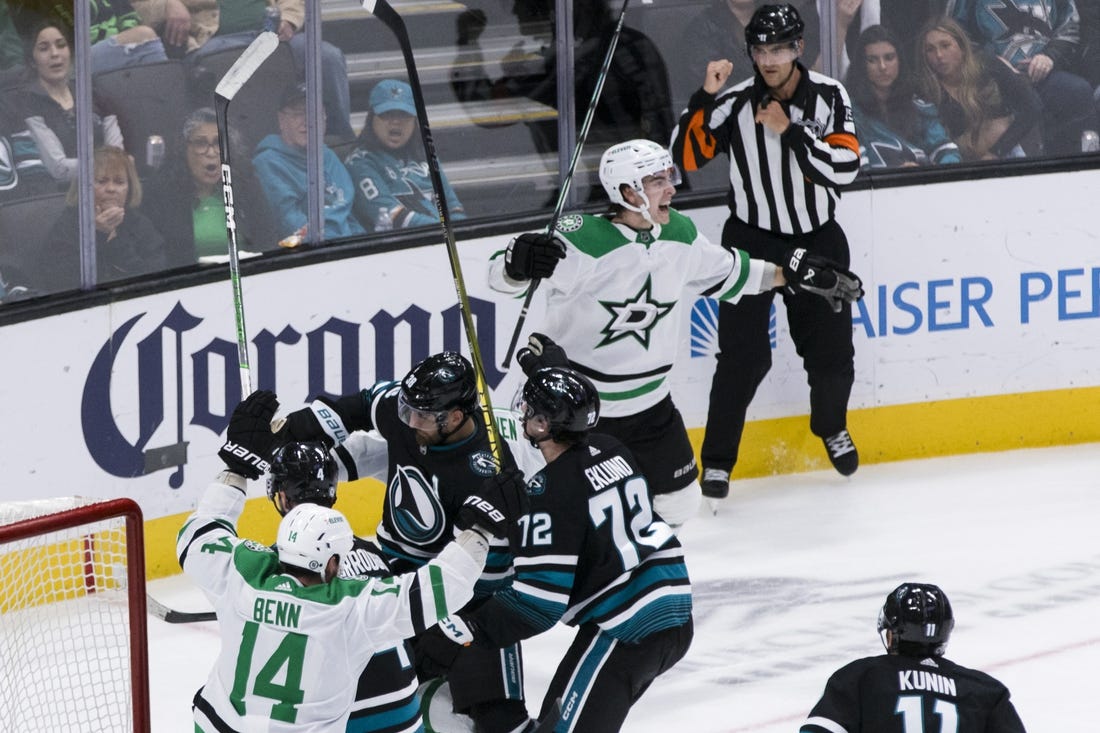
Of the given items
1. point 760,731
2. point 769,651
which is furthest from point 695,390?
point 760,731

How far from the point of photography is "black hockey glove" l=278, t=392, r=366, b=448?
14.1ft

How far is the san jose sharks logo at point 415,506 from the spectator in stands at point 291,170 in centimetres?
214

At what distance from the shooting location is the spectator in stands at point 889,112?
721 cm

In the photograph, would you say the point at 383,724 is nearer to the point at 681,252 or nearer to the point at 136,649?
the point at 136,649

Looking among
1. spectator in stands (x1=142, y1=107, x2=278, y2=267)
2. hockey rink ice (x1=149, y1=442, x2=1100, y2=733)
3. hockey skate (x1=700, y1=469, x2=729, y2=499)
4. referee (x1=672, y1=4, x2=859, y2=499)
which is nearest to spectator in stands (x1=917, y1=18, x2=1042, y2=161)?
referee (x1=672, y1=4, x2=859, y2=499)

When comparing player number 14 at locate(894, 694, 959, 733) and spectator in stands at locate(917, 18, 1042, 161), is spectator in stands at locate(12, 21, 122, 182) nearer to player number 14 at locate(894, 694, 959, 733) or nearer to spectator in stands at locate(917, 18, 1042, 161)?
spectator in stands at locate(917, 18, 1042, 161)

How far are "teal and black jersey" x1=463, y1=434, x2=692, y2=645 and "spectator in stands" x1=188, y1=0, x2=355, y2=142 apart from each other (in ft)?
8.36

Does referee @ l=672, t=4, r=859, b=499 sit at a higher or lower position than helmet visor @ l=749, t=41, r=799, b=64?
lower

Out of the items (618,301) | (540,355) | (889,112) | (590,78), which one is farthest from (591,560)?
(889,112)

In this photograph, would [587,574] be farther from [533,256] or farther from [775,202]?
[775,202]

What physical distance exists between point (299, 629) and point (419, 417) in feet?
2.67

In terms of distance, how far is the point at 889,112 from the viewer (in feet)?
23.8

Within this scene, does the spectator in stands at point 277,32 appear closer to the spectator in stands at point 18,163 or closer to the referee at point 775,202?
the spectator in stands at point 18,163

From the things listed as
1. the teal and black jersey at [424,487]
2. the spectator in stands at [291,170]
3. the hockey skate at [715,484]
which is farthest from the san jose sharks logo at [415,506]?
the hockey skate at [715,484]
